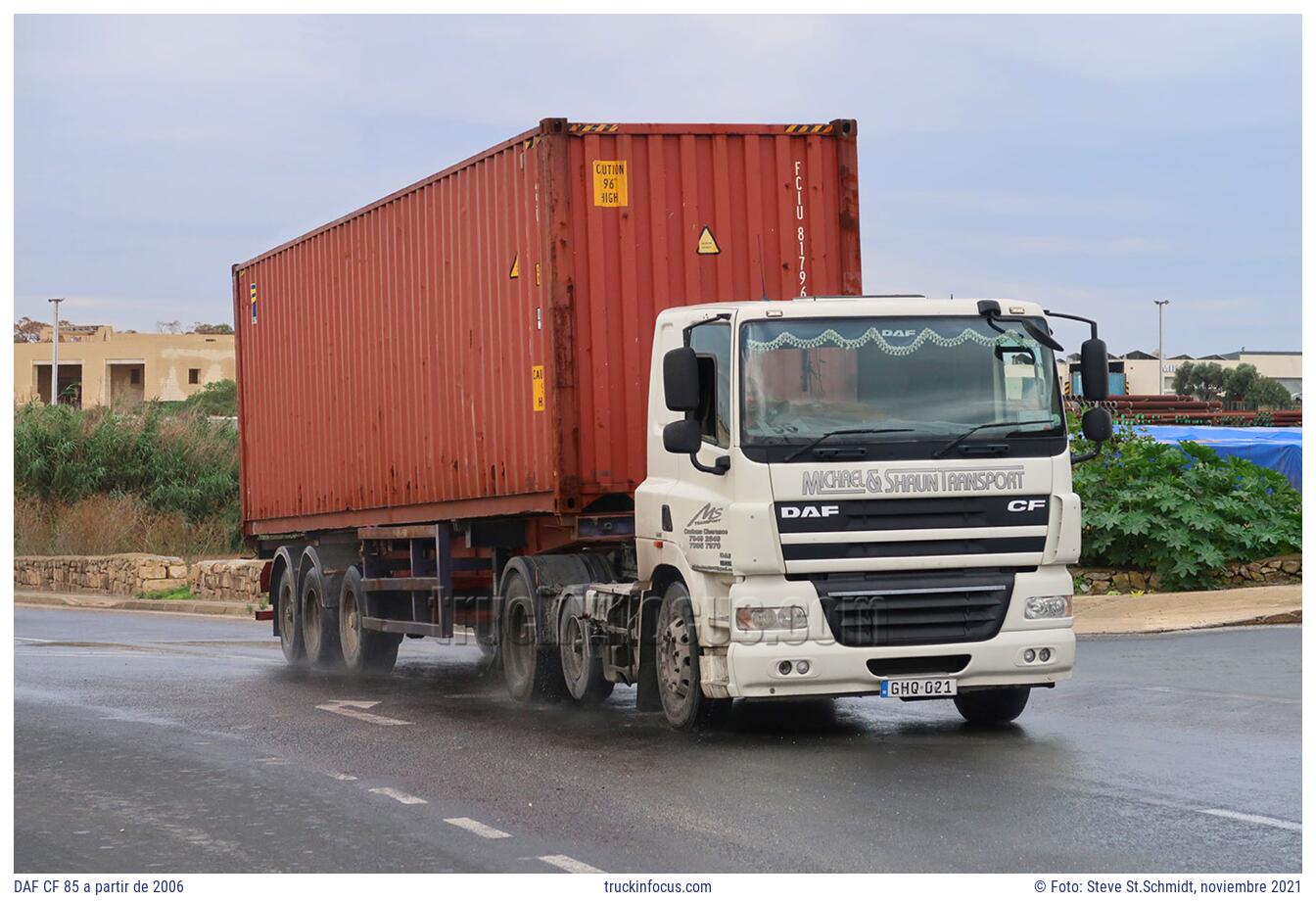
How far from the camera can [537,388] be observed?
14070 mm

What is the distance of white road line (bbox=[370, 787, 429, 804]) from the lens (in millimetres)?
9352

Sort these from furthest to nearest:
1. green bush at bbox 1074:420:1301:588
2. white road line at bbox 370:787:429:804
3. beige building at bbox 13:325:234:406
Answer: beige building at bbox 13:325:234:406
green bush at bbox 1074:420:1301:588
white road line at bbox 370:787:429:804

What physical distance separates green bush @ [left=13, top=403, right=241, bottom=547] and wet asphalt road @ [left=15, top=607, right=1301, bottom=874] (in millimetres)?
27845

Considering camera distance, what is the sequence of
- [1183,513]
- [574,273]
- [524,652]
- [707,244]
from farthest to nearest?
[1183,513]
[524,652]
[707,244]
[574,273]

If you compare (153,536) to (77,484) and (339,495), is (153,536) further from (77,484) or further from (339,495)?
(339,495)

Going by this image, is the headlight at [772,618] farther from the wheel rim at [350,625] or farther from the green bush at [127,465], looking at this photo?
the green bush at [127,465]

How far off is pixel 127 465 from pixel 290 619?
26.0 m

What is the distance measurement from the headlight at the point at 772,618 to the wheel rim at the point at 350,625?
7.44 meters

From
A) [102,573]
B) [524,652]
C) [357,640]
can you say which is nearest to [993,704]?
[524,652]

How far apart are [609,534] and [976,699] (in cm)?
286

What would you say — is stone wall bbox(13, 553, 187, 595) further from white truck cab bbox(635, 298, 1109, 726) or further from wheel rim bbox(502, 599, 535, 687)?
white truck cab bbox(635, 298, 1109, 726)

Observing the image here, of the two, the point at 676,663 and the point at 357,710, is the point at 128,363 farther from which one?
the point at 676,663

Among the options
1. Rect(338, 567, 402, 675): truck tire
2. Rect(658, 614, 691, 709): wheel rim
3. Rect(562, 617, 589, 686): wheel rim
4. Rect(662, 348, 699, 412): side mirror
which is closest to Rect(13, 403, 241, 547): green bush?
Rect(338, 567, 402, 675): truck tire

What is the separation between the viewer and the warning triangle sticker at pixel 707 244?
551 inches
